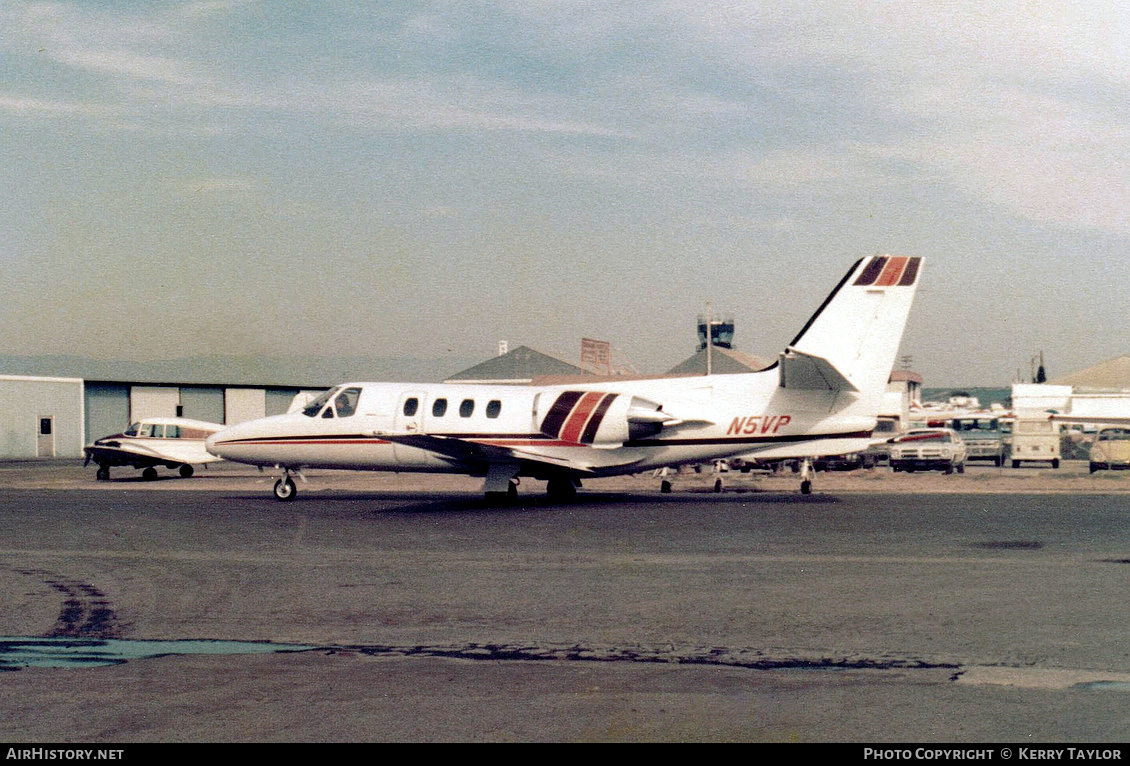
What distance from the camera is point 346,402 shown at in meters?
27.8

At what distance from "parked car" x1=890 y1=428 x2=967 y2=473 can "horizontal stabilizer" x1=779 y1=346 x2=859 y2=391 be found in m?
20.8

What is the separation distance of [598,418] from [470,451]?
318 centimetres

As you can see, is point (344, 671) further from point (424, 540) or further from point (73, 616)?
point (424, 540)

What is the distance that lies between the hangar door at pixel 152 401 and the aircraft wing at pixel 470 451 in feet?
174

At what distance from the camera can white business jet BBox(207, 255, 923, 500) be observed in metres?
25.1

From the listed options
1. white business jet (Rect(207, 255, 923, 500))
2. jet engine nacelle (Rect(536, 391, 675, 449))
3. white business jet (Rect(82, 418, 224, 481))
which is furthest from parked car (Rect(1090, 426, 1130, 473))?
white business jet (Rect(82, 418, 224, 481))

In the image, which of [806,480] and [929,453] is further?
[929,453]

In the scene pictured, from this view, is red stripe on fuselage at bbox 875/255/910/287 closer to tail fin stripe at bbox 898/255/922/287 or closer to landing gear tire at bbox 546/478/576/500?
tail fin stripe at bbox 898/255/922/287

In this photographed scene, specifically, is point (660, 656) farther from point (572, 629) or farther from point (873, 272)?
point (873, 272)

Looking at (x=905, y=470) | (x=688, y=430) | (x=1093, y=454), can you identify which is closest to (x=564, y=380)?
(x=905, y=470)

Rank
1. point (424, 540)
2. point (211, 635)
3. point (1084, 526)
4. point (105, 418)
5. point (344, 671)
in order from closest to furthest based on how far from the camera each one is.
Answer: point (344, 671) → point (211, 635) → point (424, 540) → point (1084, 526) → point (105, 418)

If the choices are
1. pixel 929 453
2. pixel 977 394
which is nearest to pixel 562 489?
pixel 929 453

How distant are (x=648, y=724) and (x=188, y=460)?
125ft

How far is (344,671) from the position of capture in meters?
8.24
